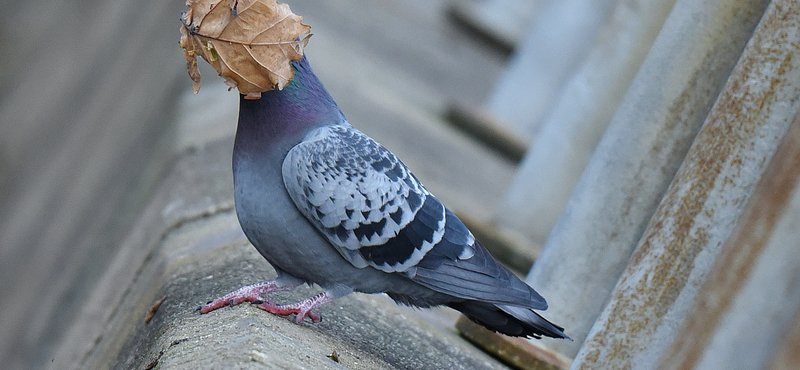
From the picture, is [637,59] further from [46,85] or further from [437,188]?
[46,85]

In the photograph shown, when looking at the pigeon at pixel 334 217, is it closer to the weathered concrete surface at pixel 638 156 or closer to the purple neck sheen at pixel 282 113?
the purple neck sheen at pixel 282 113

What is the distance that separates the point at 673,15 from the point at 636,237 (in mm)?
942

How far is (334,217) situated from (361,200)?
12 centimetres

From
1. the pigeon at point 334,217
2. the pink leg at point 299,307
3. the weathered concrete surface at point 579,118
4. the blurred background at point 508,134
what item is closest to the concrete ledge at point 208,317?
the pink leg at point 299,307

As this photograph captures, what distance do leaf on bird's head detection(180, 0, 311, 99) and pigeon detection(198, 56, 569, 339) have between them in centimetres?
30

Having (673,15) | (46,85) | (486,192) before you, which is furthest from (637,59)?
(46,85)

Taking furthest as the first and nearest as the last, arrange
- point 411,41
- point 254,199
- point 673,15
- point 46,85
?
point 411,41 < point 46,85 < point 673,15 < point 254,199

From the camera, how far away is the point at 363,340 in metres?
3.23

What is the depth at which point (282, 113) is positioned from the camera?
297cm

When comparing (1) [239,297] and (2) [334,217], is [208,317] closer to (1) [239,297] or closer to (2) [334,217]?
(1) [239,297]

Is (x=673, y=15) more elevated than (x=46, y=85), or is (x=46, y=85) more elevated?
(x=673, y=15)

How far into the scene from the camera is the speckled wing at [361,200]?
113 inches

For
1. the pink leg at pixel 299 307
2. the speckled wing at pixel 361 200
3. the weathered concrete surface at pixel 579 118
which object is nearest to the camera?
the speckled wing at pixel 361 200

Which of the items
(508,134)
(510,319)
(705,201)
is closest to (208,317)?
(510,319)
